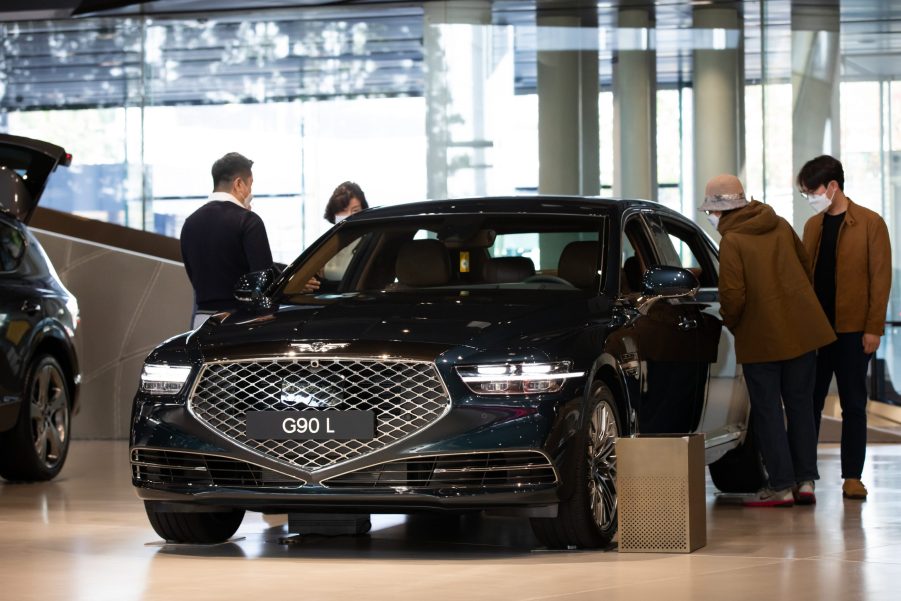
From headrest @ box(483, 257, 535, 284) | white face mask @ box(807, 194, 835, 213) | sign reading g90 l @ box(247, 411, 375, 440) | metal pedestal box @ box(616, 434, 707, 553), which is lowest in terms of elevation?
metal pedestal box @ box(616, 434, 707, 553)

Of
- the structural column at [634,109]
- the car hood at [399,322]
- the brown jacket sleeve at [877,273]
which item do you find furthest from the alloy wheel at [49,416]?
the structural column at [634,109]

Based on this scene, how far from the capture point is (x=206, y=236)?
9367mm

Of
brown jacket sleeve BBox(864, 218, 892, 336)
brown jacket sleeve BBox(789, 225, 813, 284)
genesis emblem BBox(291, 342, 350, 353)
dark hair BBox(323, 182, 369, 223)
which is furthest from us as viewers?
dark hair BBox(323, 182, 369, 223)

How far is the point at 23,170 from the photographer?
10.9 metres

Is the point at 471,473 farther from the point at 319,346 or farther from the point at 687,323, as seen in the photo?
the point at 687,323

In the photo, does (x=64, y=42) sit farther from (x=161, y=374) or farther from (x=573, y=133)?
(x=161, y=374)

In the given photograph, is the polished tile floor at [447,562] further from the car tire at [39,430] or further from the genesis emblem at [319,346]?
the car tire at [39,430]

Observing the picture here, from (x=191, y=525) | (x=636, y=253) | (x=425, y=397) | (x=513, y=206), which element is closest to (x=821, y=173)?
(x=636, y=253)

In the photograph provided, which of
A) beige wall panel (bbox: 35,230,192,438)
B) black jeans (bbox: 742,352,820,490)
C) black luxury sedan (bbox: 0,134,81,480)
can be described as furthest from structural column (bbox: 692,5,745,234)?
black jeans (bbox: 742,352,820,490)

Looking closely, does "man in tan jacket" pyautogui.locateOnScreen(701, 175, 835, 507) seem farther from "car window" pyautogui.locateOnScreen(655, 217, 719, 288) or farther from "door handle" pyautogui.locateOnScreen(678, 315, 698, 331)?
"car window" pyautogui.locateOnScreen(655, 217, 719, 288)

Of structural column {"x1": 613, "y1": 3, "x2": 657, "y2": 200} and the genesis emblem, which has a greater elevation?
structural column {"x1": 613, "y1": 3, "x2": 657, "y2": 200}

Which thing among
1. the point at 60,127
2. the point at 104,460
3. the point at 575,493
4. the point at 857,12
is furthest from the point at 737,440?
the point at 60,127

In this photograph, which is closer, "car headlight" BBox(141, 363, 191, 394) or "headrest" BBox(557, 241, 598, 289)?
"car headlight" BBox(141, 363, 191, 394)

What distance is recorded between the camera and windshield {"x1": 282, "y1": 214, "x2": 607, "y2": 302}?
296 inches
